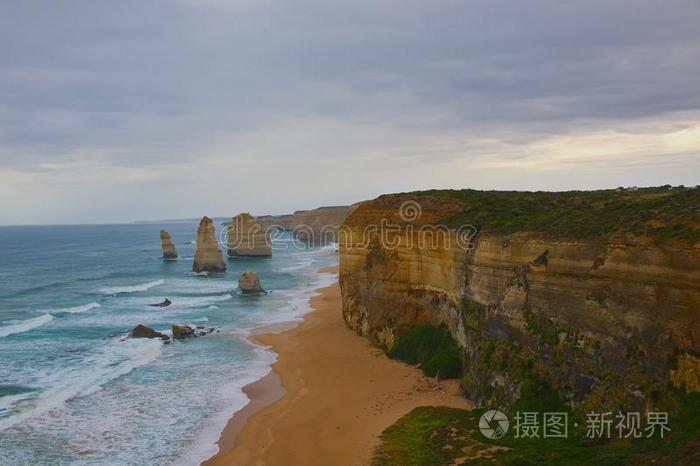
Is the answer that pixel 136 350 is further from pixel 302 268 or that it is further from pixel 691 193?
pixel 302 268

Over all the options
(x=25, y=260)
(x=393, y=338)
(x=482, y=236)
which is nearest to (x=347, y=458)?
(x=482, y=236)

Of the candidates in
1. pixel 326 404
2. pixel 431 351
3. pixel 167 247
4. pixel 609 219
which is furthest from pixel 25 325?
pixel 167 247

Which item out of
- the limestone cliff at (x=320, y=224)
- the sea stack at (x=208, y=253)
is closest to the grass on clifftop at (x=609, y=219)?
the sea stack at (x=208, y=253)

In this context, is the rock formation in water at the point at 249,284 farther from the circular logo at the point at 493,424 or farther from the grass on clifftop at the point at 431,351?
the circular logo at the point at 493,424

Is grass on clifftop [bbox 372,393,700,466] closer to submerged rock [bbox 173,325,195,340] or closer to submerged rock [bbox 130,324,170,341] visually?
submerged rock [bbox 173,325,195,340]

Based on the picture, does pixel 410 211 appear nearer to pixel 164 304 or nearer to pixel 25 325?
pixel 164 304
